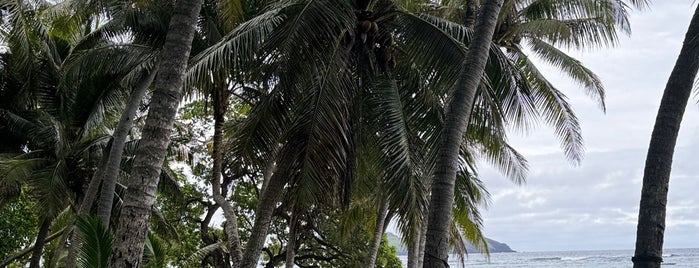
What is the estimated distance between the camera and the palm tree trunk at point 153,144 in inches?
211

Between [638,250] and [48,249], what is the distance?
66.1ft

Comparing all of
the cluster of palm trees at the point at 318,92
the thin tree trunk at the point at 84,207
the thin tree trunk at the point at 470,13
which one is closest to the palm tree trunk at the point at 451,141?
the cluster of palm trees at the point at 318,92

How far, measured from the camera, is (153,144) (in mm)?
5574

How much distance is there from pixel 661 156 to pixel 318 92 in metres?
5.23

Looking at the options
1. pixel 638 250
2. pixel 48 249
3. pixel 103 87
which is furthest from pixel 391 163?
pixel 48 249

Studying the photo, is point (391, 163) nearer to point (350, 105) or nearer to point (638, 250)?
point (350, 105)

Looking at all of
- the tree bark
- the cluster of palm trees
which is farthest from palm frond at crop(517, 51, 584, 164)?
the tree bark

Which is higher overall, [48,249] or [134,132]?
[134,132]

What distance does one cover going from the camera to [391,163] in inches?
363

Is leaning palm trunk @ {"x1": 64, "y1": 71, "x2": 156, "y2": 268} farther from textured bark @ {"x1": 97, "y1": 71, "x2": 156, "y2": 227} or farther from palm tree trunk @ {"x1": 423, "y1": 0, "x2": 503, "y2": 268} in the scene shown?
palm tree trunk @ {"x1": 423, "y1": 0, "x2": 503, "y2": 268}

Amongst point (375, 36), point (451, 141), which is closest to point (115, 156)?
point (375, 36)

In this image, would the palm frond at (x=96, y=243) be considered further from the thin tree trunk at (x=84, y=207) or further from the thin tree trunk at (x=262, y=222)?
the thin tree trunk at (x=84, y=207)

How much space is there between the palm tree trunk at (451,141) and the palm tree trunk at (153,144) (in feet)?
7.61

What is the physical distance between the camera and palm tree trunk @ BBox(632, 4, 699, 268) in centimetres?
457
